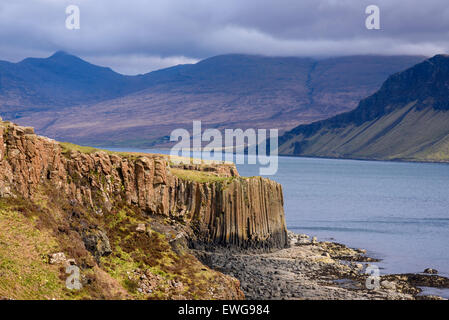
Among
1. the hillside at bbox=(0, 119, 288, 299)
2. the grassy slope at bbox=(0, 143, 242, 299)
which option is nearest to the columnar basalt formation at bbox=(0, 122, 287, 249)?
the hillside at bbox=(0, 119, 288, 299)

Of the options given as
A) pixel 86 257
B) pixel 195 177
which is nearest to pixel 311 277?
pixel 195 177

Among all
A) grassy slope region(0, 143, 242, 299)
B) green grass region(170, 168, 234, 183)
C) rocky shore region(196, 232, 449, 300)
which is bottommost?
rocky shore region(196, 232, 449, 300)

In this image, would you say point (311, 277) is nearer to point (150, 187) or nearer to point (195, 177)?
point (150, 187)

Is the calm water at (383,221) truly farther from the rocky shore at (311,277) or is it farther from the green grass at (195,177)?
the green grass at (195,177)

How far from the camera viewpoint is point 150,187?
56719mm

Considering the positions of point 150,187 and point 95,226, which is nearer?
point 95,226

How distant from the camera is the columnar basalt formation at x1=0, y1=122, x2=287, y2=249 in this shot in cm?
4284

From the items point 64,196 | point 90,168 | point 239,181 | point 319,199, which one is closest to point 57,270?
point 64,196

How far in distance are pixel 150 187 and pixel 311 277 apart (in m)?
17.1

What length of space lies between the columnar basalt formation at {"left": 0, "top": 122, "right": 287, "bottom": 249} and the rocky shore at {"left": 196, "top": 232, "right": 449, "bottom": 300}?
3.15m

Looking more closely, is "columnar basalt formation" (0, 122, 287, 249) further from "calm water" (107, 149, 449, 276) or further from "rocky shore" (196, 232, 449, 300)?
"calm water" (107, 149, 449, 276)

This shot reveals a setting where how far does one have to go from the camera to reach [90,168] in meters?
51.2
